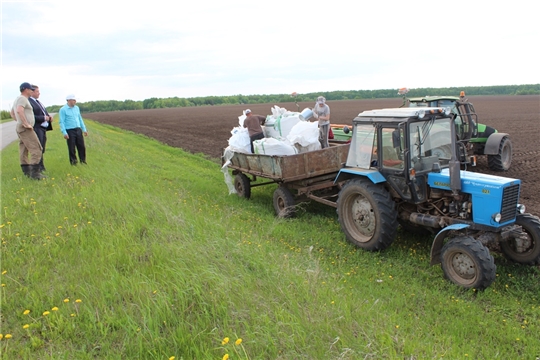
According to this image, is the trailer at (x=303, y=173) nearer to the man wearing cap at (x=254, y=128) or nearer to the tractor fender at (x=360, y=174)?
the tractor fender at (x=360, y=174)

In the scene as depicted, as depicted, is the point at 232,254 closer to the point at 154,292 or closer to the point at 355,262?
the point at 154,292

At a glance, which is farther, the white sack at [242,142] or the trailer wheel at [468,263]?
the white sack at [242,142]

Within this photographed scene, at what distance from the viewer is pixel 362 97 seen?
89938 millimetres

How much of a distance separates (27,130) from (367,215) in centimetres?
566

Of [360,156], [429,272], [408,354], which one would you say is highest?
[360,156]

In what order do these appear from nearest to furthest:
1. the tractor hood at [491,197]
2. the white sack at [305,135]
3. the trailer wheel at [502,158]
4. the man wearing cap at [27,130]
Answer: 1. the tractor hood at [491,197]
2. the man wearing cap at [27,130]
3. the white sack at [305,135]
4. the trailer wheel at [502,158]

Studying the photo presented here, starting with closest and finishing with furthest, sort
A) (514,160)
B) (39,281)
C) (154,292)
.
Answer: (154,292) < (39,281) < (514,160)

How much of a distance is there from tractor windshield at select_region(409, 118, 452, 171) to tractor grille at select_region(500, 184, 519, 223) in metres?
0.92

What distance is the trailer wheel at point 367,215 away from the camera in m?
5.44

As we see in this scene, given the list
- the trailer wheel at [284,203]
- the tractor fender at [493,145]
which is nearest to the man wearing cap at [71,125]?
the trailer wheel at [284,203]

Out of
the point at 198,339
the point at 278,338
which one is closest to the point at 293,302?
the point at 278,338

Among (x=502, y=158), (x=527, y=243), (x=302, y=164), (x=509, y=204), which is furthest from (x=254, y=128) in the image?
(x=502, y=158)

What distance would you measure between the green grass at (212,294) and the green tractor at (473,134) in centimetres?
534

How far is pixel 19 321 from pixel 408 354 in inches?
111
